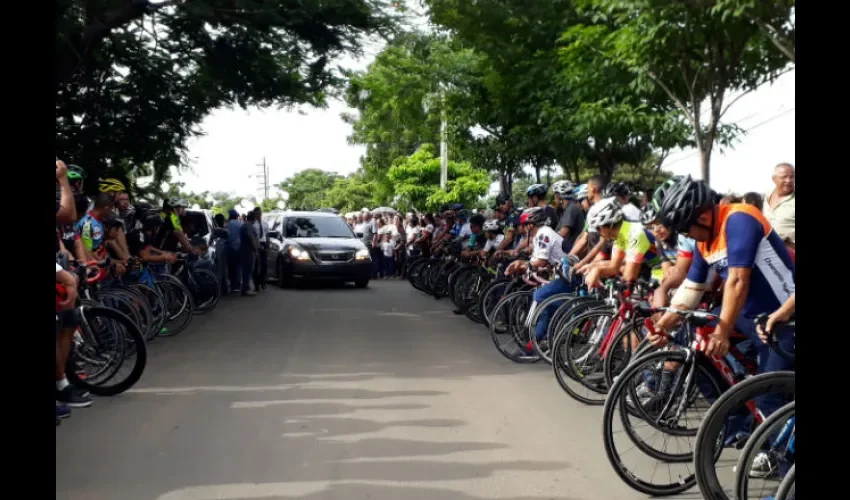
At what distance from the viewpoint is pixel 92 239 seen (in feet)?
34.2

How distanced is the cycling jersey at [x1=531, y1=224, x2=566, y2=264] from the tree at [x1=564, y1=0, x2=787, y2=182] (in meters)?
4.39

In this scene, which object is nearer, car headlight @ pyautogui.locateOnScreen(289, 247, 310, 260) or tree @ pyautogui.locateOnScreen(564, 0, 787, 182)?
tree @ pyautogui.locateOnScreen(564, 0, 787, 182)

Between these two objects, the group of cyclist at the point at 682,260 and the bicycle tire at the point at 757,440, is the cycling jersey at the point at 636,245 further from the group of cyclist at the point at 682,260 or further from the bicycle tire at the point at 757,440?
the bicycle tire at the point at 757,440

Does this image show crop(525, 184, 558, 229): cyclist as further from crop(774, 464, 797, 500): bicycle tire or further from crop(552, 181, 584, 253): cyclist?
crop(774, 464, 797, 500): bicycle tire

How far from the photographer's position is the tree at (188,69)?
1509 centimetres

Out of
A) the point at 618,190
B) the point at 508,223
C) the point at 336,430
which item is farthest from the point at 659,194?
the point at 508,223

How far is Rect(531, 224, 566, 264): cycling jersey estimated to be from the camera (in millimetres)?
10711

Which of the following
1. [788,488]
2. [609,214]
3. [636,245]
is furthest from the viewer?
[609,214]

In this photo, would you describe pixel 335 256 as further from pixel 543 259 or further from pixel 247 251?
pixel 543 259

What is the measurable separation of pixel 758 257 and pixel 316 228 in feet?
60.2

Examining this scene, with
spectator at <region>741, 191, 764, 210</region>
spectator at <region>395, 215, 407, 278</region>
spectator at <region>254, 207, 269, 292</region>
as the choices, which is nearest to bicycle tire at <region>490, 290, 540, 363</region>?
spectator at <region>741, 191, 764, 210</region>

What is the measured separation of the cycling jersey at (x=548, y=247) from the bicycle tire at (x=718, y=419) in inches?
229
